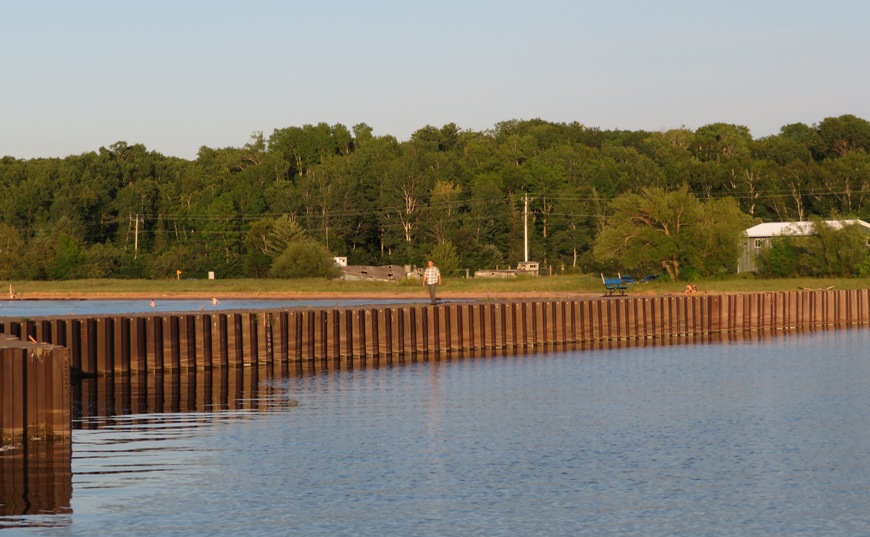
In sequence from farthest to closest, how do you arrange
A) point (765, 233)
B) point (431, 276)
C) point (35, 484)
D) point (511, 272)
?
1. point (511, 272)
2. point (765, 233)
3. point (431, 276)
4. point (35, 484)

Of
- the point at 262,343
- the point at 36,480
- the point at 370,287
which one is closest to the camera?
the point at 36,480

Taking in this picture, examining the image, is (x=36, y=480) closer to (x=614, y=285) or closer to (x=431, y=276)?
(x=431, y=276)

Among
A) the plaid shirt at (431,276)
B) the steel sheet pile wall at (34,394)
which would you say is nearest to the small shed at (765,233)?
the plaid shirt at (431,276)

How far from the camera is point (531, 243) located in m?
144

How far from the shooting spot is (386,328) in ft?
149

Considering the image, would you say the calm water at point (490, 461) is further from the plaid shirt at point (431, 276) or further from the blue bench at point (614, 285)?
the blue bench at point (614, 285)

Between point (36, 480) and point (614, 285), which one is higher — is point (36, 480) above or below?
below

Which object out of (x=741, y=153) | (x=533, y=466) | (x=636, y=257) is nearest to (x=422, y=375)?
(x=533, y=466)

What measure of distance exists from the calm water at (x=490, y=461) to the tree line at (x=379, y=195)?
8460 cm

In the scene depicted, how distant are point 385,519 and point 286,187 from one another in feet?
458

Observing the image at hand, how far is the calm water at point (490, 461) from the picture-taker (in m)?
20.9

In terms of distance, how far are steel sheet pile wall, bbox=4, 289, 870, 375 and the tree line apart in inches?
2452

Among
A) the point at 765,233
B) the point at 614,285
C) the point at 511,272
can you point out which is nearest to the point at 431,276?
the point at 614,285

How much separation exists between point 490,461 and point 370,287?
81917 mm
